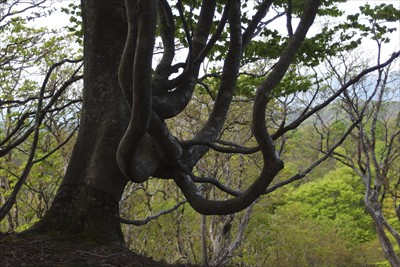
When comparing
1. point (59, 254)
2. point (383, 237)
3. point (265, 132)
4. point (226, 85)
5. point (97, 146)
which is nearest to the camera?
point (265, 132)

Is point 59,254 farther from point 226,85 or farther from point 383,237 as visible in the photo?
point 383,237

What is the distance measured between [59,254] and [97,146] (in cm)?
87

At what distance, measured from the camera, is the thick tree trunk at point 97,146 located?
9.23 ft

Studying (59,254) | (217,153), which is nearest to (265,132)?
(59,254)

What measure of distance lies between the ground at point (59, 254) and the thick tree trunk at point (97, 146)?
0.17 meters

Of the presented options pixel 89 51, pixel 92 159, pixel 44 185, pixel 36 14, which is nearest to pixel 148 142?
pixel 92 159

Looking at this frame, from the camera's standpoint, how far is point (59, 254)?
7.77ft

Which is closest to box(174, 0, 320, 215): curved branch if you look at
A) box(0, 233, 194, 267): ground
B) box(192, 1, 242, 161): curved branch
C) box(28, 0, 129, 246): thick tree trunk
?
box(192, 1, 242, 161): curved branch

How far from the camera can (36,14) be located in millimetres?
6055

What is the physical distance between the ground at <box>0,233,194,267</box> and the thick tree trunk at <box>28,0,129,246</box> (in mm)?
168

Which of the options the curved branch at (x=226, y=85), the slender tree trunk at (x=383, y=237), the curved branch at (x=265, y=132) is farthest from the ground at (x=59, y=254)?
the slender tree trunk at (x=383, y=237)

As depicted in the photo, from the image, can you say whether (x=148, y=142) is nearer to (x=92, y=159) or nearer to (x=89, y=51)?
(x=92, y=159)

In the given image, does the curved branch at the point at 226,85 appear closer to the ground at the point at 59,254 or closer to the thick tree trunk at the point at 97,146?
the thick tree trunk at the point at 97,146

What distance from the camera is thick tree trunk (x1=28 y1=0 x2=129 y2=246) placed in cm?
281
